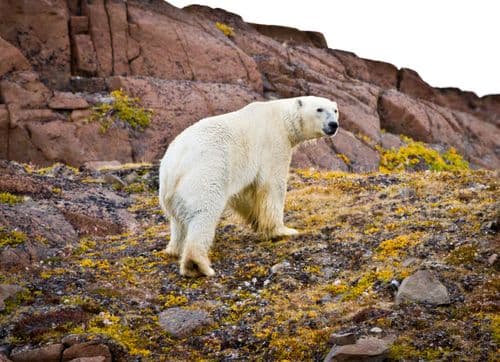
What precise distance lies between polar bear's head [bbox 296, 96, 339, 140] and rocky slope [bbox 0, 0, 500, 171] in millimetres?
14672

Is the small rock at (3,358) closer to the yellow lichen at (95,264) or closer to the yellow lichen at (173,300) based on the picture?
the yellow lichen at (173,300)

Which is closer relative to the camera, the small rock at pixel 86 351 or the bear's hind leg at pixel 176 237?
the small rock at pixel 86 351

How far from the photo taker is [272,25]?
126 feet

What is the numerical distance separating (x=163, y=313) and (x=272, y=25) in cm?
3106

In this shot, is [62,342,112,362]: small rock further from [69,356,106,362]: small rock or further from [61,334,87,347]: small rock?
[61,334,87,347]: small rock

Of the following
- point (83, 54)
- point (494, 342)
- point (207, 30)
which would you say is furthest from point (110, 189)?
point (207, 30)

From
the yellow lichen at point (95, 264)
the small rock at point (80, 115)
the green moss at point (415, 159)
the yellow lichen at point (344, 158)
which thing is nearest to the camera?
the yellow lichen at point (95, 264)

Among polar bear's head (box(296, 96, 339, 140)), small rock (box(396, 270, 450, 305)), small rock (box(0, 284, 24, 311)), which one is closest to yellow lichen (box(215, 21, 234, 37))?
polar bear's head (box(296, 96, 339, 140))

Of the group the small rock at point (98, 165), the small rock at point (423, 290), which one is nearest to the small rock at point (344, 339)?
the small rock at point (423, 290)

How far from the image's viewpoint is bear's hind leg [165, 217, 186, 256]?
424 inches

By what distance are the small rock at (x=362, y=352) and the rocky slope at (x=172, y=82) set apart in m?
19.3

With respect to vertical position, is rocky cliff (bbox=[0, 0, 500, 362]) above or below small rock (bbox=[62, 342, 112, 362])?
above

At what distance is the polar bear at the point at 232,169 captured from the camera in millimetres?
10172

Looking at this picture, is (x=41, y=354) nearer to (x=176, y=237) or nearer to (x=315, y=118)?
(x=176, y=237)
